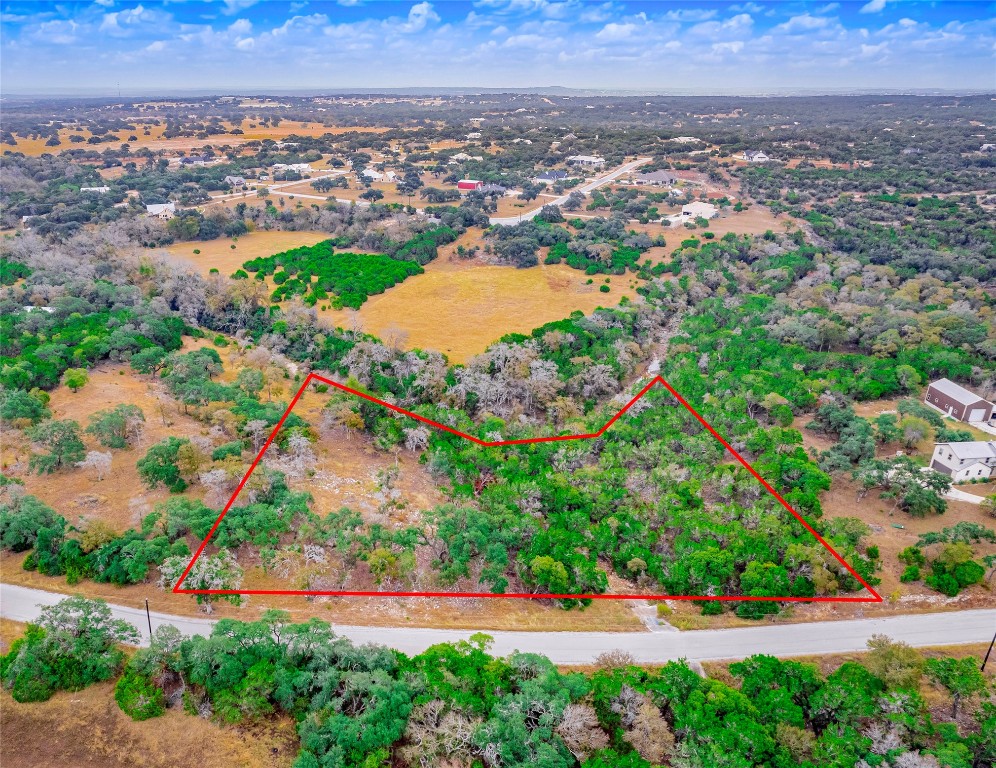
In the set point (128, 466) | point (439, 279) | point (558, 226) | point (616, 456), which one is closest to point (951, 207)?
point (558, 226)

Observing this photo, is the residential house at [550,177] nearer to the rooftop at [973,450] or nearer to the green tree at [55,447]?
the rooftop at [973,450]

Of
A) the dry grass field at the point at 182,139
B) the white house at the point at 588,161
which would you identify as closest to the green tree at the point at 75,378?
the white house at the point at 588,161

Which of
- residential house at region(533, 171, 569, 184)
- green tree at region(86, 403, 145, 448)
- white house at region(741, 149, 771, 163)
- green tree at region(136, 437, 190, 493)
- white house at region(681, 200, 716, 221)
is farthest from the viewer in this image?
white house at region(741, 149, 771, 163)

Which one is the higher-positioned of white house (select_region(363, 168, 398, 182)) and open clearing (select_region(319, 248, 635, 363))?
white house (select_region(363, 168, 398, 182))

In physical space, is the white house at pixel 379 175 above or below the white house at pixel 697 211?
above

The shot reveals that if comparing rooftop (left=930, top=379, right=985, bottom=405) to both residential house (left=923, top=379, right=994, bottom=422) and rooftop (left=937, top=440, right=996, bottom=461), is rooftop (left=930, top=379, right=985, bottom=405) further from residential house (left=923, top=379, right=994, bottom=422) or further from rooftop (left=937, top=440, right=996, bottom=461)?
rooftop (left=937, top=440, right=996, bottom=461)

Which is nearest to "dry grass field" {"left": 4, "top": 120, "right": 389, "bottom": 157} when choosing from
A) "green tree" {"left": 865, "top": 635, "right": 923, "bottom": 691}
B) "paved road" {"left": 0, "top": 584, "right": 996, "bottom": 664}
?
"paved road" {"left": 0, "top": 584, "right": 996, "bottom": 664}
